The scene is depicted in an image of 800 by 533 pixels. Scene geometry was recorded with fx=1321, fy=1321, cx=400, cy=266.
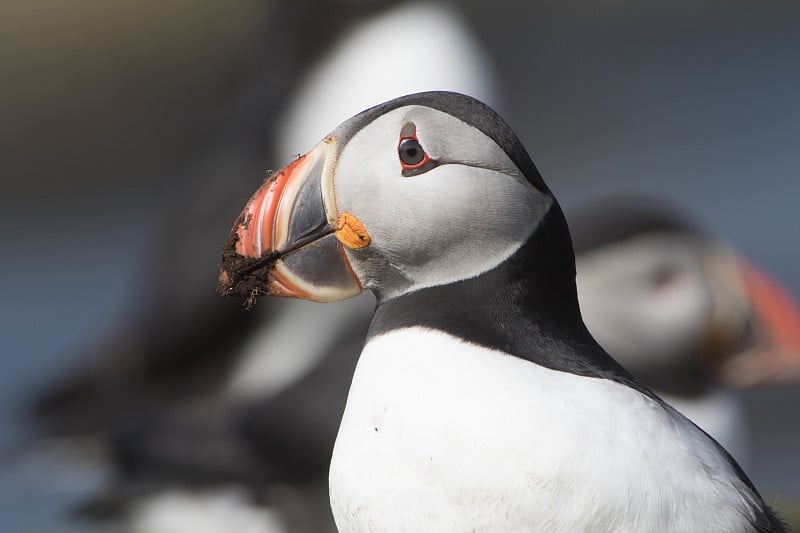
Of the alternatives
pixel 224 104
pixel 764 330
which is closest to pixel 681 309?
pixel 764 330

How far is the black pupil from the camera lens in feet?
8.34

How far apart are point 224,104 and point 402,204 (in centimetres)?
639

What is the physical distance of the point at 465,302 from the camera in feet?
8.33

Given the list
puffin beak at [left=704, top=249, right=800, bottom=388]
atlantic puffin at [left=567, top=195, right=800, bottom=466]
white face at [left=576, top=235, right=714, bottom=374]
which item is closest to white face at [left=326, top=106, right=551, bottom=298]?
atlantic puffin at [left=567, top=195, right=800, bottom=466]

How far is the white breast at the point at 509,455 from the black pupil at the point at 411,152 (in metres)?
0.33

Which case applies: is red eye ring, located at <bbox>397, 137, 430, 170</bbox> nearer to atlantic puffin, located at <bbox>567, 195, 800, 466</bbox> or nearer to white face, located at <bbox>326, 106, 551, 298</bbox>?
white face, located at <bbox>326, 106, 551, 298</bbox>

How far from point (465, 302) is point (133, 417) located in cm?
330

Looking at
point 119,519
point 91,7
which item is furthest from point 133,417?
point 91,7

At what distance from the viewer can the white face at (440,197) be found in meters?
2.54

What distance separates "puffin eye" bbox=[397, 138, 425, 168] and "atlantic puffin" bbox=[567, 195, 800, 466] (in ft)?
8.70

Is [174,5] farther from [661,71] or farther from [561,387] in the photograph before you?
[561,387]

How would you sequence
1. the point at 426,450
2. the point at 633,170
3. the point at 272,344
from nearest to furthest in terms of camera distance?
1. the point at 426,450
2. the point at 272,344
3. the point at 633,170

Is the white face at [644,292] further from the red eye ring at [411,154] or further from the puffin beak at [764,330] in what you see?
the red eye ring at [411,154]

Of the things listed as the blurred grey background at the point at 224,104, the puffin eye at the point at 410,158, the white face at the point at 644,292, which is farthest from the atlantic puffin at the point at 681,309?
the blurred grey background at the point at 224,104
